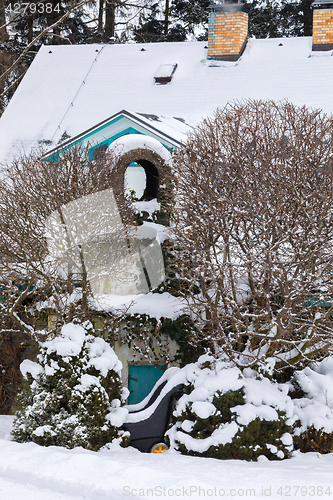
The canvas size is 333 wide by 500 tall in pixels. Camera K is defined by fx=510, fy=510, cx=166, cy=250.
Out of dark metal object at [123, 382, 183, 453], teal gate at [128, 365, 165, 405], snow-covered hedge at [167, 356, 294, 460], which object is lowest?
teal gate at [128, 365, 165, 405]

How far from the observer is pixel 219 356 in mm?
7836

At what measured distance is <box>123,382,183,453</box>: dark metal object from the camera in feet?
24.3

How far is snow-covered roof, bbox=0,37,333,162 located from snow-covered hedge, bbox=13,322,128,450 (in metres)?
7.71

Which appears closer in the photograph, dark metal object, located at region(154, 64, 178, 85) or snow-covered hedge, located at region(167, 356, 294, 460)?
snow-covered hedge, located at region(167, 356, 294, 460)

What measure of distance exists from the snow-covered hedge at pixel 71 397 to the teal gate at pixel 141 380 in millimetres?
2541

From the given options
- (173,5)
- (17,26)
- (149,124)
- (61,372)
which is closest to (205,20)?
(173,5)

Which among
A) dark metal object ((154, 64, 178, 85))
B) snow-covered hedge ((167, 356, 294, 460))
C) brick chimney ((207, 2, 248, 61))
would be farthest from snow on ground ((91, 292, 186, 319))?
brick chimney ((207, 2, 248, 61))

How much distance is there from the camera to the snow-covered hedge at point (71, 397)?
6.78 meters

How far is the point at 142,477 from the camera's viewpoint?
17.7 ft

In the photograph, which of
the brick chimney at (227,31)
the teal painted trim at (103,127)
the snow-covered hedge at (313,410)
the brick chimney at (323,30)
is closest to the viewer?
the snow-covered hedge at (313,410)

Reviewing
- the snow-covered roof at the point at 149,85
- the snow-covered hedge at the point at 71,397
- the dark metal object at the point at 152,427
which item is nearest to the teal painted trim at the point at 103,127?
the snow-covered roof at the point at 149,85

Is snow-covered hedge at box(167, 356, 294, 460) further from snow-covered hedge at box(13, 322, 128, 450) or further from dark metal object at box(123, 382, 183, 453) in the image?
snow-covered hedge at box(13, 322, 128, 450)

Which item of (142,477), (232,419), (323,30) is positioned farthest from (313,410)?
(323,30)

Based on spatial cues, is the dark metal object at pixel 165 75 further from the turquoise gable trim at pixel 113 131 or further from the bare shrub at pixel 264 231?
the bare shrub at pixel 264 231
